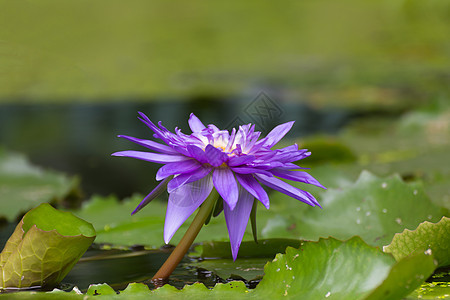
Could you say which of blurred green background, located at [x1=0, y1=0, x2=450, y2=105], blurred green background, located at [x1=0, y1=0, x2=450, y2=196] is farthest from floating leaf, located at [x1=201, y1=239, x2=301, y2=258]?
blurred green background, located at [x1=0, y1=0, x2=450, y2=105]

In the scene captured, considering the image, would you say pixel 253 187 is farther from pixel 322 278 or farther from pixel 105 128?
pixel 105 128

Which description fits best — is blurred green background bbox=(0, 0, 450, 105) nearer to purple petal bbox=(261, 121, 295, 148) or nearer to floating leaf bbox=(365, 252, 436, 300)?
purple petal bbox=(261, 121, 295, 148)

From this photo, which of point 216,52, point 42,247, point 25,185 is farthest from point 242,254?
point 216,52

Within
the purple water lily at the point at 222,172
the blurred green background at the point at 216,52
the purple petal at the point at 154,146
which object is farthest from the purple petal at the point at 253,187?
the blurred green background at the point at 216,52

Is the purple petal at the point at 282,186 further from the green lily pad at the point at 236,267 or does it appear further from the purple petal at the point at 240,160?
the green lily pad at the point at 236,267

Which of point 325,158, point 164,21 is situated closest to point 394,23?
point 164,21

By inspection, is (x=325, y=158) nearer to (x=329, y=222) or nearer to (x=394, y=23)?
(x=329, y=222)
